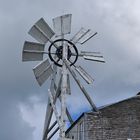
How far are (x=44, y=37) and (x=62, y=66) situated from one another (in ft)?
9.73

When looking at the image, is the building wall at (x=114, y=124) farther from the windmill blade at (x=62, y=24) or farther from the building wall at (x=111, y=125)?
the windmill blade at (x=62, y=24)

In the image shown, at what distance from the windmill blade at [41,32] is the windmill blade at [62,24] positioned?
638 millimetres

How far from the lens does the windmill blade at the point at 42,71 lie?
71625 mm

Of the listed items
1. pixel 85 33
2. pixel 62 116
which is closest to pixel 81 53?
pixel 85 33

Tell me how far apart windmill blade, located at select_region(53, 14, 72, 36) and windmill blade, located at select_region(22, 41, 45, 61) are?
2.02 meters

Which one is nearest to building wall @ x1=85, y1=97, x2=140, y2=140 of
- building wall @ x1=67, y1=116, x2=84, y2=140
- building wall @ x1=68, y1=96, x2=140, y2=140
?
building wall @ x1=68, y1=96, x2=140, y2=140

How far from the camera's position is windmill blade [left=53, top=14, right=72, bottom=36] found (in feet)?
236

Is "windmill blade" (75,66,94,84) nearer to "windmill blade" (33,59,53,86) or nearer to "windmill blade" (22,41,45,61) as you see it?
"windmill blade" (33,59,53,86)

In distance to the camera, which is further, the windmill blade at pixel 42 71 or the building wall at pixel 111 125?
the windmill blade at pixel 42 71

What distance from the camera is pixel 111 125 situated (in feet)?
236

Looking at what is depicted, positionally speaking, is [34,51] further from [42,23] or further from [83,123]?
[83,123]

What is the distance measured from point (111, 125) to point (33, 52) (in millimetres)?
9323

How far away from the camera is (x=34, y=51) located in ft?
234

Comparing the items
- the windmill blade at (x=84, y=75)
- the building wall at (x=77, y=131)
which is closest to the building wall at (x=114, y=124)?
the building wall at (x=77, y=131)
